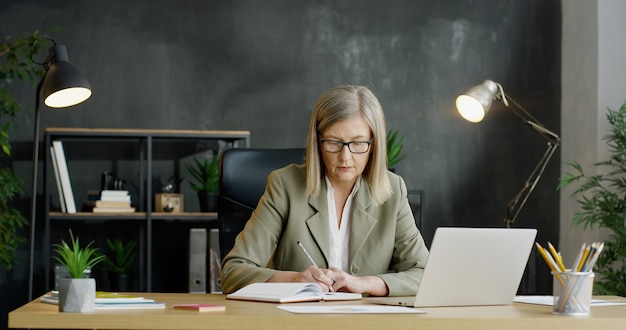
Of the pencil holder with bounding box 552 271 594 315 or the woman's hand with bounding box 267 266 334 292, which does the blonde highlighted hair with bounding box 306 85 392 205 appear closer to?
the woman's hand with bounding box 267 266 334 292

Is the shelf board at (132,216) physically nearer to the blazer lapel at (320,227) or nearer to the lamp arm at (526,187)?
the lamp arm at (526,187)

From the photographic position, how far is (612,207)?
4289 millimetres

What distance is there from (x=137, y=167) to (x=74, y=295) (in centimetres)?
336

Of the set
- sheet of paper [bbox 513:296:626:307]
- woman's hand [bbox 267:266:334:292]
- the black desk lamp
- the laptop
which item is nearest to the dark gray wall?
the black desk lamp

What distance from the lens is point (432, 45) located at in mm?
5223

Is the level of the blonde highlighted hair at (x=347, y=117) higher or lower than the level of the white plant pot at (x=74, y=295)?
higher

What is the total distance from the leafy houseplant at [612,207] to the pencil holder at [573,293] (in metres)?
2.34

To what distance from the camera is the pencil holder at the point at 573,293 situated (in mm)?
1867

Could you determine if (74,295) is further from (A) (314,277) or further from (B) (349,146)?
(B) (349,146)

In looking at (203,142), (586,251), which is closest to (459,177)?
(203,142)

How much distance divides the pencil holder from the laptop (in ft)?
0.49

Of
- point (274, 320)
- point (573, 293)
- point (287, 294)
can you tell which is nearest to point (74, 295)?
point (274, 320)

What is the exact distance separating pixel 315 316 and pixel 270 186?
40.1 inches

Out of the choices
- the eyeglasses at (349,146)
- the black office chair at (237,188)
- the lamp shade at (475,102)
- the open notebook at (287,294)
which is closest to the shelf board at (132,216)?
the lamp shade at (475,102)
